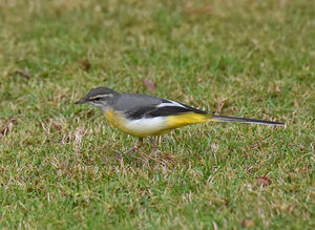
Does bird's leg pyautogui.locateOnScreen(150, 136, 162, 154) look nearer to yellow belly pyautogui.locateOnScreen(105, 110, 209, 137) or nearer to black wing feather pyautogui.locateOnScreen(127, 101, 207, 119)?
yellow belly pyautogui.locateOnScreen(105, 110, 209, 137)

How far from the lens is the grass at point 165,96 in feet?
16.4

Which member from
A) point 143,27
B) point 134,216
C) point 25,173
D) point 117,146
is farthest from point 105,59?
point 134,216

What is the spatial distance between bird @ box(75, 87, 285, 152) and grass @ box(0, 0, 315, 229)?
37cm

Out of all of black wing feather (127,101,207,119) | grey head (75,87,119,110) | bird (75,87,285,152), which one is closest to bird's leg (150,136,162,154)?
bird (75,87,285,152)

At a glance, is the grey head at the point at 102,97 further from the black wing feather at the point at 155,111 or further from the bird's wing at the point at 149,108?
the black wing feather at the point at 155,111

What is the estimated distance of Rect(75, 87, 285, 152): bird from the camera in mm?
5781

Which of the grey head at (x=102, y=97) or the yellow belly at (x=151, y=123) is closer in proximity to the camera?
the yellow belly at (x=151, y=123)

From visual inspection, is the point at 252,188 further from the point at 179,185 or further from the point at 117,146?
the point at 117,146

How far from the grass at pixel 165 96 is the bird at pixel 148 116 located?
1.22 ft

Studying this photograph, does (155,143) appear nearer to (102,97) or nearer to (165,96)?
(102,97)

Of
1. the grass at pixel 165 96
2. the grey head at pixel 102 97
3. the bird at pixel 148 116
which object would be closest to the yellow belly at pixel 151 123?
the bird at pixel 148 116

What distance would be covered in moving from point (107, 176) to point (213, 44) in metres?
4.22

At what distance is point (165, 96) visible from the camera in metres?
7.84

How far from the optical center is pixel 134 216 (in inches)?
196
